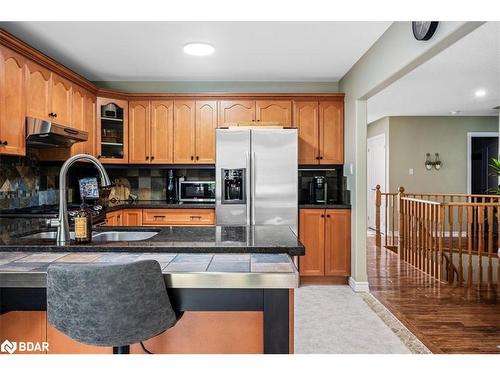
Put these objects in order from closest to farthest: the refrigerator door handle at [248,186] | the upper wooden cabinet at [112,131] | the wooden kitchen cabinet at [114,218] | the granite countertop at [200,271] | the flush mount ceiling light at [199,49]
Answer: the granite countertop at [200,271], the flush mount ceiling light at [199,49], the wooden kitchen cabinet at [114,218], the refrigerator door handle at [248,186], the upper wooden cabinet at [112,131]

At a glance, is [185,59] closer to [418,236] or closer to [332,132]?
[332,132]

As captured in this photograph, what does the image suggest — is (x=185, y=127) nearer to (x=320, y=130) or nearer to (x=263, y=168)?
(x=263, y=168)

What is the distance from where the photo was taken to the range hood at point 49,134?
298 centimetres

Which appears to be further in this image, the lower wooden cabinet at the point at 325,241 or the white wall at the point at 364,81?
the lower wooden cabinet at the point at 325,241

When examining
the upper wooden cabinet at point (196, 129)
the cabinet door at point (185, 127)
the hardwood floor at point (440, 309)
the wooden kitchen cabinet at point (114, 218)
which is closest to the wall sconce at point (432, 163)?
the hardwood floor at point (440, 309)

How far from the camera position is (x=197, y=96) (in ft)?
14.3

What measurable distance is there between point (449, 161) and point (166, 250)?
708cm

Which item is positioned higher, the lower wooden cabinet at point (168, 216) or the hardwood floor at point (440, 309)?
the lower wooden cabinet at point (168, 216)

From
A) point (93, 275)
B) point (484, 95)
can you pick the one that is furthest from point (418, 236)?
point (93, 275)

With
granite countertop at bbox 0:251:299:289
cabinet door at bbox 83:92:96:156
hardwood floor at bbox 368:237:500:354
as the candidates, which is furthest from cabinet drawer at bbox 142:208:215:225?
granite countertop at bbox 0:251:299:289

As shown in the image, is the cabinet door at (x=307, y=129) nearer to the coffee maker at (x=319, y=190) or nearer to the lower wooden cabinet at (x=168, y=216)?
the coffee maker at (x=319, y=190)

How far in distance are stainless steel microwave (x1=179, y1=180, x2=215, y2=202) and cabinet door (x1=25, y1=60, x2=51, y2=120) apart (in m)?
1.69

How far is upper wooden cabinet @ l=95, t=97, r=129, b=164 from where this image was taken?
4246 millimetres

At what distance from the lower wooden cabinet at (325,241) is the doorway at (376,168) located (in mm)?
3776
